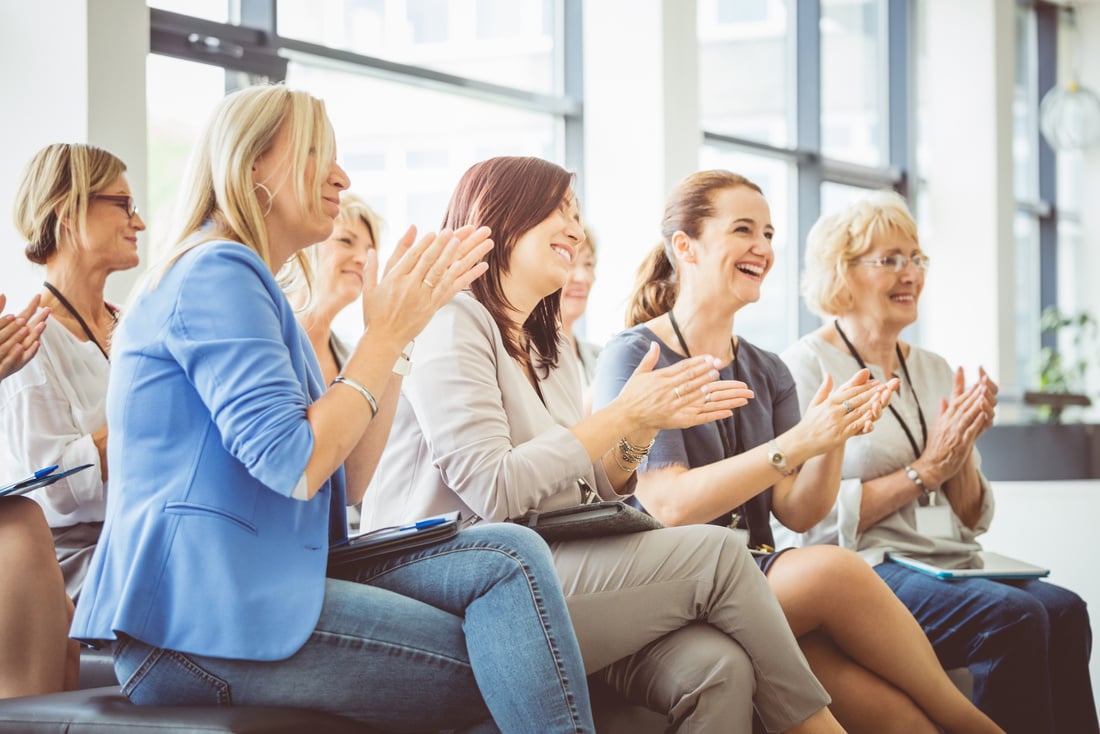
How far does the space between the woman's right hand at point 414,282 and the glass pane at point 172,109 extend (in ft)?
7.38

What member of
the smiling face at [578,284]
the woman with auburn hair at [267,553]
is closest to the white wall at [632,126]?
the smiling face at [578,284]


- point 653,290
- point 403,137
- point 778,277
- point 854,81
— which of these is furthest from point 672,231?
point 854,81

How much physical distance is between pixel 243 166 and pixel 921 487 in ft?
6.19

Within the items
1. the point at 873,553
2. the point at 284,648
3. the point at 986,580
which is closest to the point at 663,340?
the point at 873,553

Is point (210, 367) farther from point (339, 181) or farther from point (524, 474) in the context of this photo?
point (524, 474)

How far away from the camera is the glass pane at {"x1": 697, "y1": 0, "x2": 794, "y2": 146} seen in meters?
6.27

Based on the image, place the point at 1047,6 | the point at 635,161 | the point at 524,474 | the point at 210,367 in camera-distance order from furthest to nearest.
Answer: the point at 1047,6
the point at 635,161
the point at 524,474
the point at 210,367

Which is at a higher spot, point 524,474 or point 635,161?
point 635,161

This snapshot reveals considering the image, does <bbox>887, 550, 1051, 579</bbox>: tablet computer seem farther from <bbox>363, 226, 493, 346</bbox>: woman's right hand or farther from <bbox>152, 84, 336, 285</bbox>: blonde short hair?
<bbox>152, 84, 336, 285</bbox>: blonde short hair

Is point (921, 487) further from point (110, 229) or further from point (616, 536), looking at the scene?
point (110, 229)

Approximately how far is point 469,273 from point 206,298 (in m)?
0.37

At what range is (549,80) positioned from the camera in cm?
550

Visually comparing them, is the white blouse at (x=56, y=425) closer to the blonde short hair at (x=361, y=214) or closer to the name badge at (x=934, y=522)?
the blonde short hair at (x=361, y=214)

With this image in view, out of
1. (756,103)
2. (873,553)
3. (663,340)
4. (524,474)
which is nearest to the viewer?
(524,474)
